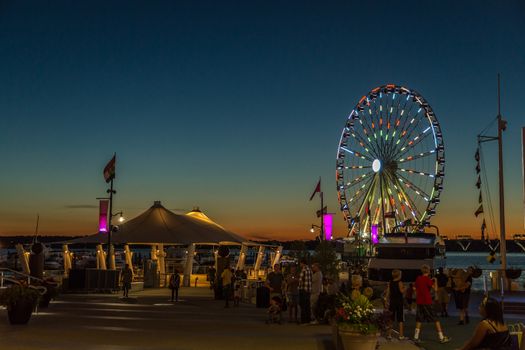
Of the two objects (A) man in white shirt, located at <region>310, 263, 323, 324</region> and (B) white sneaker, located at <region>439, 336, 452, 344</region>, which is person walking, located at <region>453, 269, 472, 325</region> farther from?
(A) man in white shirt, located at <region>310, 263, 323, 324</region>

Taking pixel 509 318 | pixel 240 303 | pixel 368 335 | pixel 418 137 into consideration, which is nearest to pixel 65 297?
pixel 240 303

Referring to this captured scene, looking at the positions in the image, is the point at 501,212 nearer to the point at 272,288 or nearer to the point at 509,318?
the point at 509,318

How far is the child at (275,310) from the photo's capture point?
16.4 meters

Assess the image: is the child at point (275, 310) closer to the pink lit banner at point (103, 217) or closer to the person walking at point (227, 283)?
the person walking at point (227, 283)

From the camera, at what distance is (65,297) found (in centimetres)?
2536

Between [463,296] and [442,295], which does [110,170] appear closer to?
[442,295]

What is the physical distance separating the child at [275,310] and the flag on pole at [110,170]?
54.8ft

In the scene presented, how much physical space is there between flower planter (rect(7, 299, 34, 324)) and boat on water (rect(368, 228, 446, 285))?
24.4 m

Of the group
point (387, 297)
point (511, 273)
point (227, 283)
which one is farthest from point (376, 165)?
point (387, 297)

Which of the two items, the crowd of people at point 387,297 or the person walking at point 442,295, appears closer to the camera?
the crowd of people at point 387,297

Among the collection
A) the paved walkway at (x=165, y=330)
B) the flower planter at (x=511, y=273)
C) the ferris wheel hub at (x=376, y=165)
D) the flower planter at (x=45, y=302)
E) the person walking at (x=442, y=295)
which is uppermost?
the ferris wheel hub at (x=376, y=165)

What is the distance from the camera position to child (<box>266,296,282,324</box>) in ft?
53.7

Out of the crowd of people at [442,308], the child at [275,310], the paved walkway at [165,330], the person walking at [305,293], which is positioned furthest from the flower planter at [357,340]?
the person walking at [305,293]

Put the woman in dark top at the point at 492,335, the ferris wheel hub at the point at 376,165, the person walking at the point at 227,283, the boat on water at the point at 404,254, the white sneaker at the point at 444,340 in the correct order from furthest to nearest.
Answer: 1. the ferris wheel hub at the point at 376,165
2. the boat on water at the point at 404,254
3. the person walking at the point at 227,283
4. the white sneaker at the point at 444,340
5. the woman in dark top at the point at 492,335
